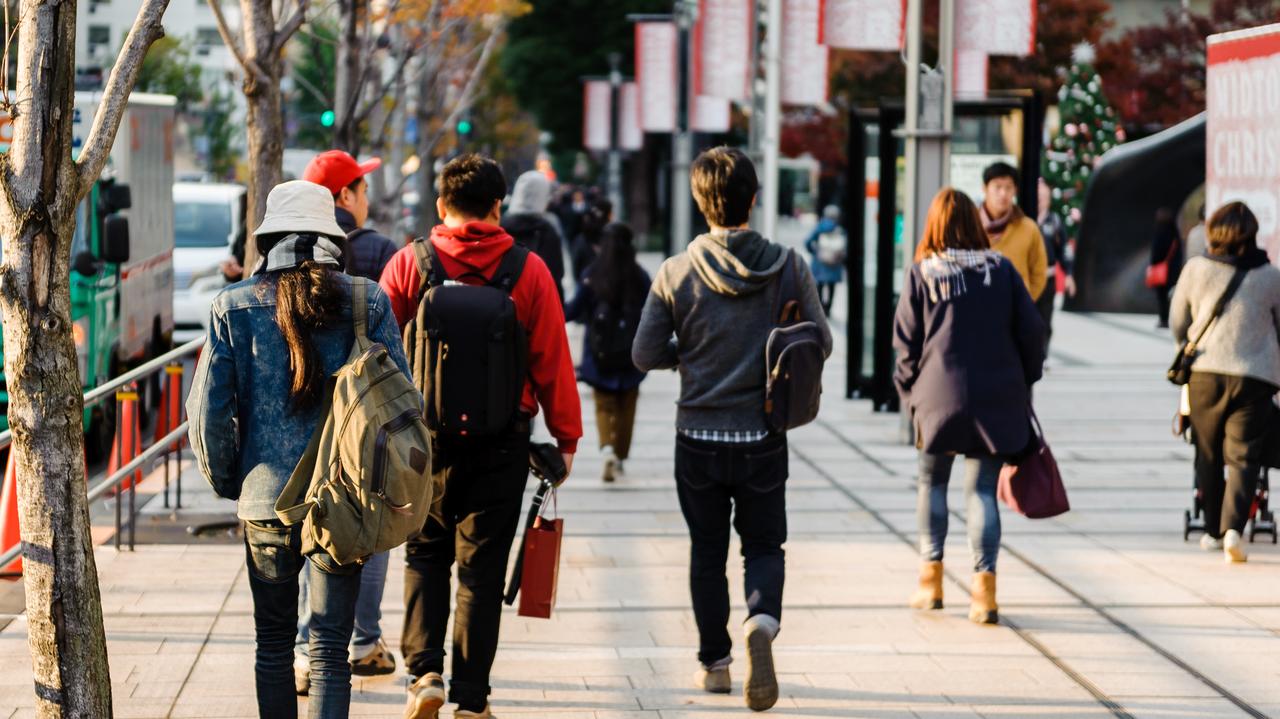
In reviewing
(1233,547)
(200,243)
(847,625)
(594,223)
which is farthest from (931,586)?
(200,243)

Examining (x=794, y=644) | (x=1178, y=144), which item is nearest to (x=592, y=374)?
(x=794, y=644)

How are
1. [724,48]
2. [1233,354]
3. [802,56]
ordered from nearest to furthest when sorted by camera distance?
[1233,354] < [802,56] < [724,48]

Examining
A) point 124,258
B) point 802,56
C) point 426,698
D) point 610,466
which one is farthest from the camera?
point 802,56

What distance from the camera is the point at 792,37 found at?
1912 centimetres

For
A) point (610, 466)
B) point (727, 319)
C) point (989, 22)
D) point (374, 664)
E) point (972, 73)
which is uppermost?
point (989, 22)

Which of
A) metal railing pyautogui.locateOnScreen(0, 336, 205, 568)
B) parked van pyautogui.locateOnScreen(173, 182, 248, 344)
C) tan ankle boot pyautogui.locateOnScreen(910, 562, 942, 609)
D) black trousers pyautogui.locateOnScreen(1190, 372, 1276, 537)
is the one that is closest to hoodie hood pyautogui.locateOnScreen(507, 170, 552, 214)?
metal railing pyautogui.locateOnScreen(0, 336, 205, 568)

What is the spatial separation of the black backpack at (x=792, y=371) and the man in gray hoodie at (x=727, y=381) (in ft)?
0.14

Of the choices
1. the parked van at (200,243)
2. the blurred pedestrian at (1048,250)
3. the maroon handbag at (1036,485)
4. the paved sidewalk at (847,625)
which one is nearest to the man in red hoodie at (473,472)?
the paved sidewalk at (847,625)

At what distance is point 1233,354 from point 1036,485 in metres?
1.73

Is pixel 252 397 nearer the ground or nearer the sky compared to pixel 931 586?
nearer the sky

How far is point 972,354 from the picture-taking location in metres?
6.63

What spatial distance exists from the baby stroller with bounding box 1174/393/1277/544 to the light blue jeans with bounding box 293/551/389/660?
410 cm

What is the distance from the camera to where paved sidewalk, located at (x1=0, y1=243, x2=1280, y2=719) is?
584 centimetres

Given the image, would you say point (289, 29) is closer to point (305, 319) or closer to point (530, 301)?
point (530, 301)
